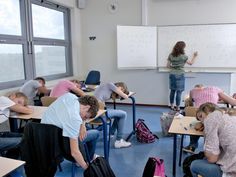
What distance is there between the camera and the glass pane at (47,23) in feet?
16.0

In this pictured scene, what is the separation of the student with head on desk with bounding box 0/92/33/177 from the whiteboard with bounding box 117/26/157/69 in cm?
318

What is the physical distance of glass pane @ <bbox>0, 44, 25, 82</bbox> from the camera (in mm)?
4161

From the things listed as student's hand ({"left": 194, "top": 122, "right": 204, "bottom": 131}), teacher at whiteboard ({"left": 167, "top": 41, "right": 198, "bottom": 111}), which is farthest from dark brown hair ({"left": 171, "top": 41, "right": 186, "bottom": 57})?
student's hand ({"left": 194, "top": 122, "right": 204, "bottom": 131})

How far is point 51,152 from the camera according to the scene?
1752 mm

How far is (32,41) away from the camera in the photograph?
471 cm

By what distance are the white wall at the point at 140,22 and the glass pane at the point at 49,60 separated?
25.8 inches

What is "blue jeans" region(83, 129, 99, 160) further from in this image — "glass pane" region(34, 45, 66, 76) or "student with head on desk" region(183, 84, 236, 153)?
"glass pane" region(34, 45, 66, 76)

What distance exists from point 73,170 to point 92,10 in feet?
14.4

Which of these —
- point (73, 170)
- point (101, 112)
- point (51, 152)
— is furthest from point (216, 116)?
point (73, 170)

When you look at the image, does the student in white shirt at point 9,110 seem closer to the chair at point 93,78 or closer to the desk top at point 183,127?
the desk top at point 183,127

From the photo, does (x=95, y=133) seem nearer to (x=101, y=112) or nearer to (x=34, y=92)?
(x=101, y=112)

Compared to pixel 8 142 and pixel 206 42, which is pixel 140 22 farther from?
pixel 8 142

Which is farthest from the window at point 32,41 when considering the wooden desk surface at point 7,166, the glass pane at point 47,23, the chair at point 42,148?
the wooden desk surface at point 7,166

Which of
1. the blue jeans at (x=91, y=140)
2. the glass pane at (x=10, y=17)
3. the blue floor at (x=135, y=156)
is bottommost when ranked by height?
the blue floor at (x=135, y=156)
